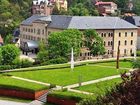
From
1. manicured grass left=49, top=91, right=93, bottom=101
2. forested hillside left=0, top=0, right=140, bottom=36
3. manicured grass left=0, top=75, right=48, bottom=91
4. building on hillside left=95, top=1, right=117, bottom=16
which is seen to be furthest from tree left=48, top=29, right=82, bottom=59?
building on hillside left=95, top=1, right=117, bottom=16

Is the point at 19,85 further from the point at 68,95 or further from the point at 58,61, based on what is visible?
the point at 58,61

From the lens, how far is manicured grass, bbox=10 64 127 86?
3906cm

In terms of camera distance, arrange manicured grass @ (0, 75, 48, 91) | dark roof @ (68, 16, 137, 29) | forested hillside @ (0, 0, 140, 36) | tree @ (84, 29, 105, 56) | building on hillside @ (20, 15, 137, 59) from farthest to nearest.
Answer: forested hillside @ (0, 0, 140, 36)
building on hillside @ (20, 15, 137, 59)
dark roof @ (68, 16, 137, 29)
tree @ (84, 29, 105, 56)
manicured grass @ (0, 75, 48, 91)

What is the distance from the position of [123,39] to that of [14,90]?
39.8 m

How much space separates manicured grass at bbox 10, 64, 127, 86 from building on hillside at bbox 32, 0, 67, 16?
6452cm

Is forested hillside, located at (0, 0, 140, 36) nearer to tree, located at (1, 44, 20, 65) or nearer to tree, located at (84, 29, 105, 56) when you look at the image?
tree, located at (84, 29, 105, 56)

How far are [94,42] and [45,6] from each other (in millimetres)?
48835

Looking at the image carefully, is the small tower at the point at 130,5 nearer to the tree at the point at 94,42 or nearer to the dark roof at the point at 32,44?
the dark roof at the point at 32,44

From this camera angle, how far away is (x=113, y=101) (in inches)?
655

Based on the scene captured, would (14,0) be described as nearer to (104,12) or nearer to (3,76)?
(104,12)

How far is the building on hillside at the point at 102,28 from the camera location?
6735 centimetres

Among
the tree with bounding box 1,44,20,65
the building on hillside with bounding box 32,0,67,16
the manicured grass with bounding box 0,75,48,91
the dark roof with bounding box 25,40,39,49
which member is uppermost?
the building on hillside with bounding box 32,0,67,16

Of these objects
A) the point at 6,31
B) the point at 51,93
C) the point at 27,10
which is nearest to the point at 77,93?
the point at 51,93

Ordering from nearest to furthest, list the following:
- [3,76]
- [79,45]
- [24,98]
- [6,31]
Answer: [24,98] < [3,76] < [79,45] < [6,31]
